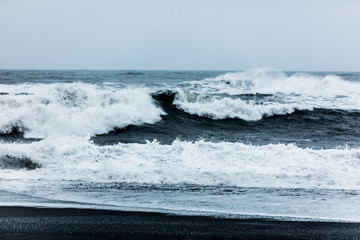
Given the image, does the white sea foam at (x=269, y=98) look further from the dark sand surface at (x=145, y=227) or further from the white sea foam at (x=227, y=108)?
the dark sand surface at (x=145, y=227)

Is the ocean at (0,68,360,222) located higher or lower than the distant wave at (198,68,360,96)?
lower

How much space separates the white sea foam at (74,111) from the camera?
537 inches

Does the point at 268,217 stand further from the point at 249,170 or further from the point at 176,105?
the point at 176,105

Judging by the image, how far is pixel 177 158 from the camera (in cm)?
901

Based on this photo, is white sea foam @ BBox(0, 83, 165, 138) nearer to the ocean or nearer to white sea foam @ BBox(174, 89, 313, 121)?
the ocean

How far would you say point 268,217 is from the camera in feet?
17.2

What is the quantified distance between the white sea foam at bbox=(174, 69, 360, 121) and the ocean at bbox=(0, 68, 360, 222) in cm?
16

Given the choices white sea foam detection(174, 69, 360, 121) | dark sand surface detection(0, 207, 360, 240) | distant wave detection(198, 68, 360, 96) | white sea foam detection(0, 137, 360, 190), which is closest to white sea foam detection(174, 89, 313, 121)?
white sea foam detection(174, 69, 360, 121)

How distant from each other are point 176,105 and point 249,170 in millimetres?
10888

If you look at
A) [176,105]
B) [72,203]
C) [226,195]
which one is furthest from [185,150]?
[176,105]

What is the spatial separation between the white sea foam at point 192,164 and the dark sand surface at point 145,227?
228cm

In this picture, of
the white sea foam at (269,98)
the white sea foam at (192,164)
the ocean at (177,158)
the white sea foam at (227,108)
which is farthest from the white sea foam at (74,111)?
the white sea foam at (192,164)

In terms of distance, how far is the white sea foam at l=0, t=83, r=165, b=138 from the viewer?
13.6 meters

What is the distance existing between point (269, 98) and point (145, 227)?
19688 mm
